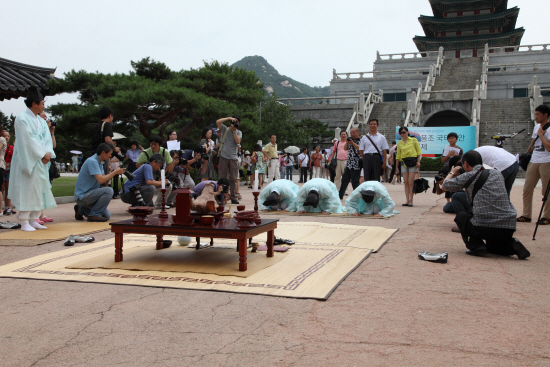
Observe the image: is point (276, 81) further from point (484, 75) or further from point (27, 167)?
point (27, 167)

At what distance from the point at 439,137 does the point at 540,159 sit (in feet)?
50.9

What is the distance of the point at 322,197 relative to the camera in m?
8.16

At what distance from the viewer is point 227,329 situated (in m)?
2.72

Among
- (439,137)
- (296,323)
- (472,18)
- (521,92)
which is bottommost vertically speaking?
(296,323)

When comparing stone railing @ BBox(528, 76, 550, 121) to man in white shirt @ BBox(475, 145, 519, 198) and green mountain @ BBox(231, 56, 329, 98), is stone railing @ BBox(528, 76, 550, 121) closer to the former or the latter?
man in white shirt @ BBox(475, 145, 519, 198)

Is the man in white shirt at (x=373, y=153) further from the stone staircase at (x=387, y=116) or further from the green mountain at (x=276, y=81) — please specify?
the green mountain at (x=276, y=81)

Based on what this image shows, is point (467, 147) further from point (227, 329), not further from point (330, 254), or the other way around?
point (227, 329)

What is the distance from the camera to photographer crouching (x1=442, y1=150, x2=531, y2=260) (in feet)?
15.2

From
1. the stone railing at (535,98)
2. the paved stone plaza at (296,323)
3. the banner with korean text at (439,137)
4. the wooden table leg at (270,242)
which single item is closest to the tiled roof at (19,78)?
the paved stone plaza at (296,323)

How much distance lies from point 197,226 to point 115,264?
856 mm

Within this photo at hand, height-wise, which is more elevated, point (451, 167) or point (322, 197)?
point (451, 167)

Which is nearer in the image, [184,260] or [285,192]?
[184,260]

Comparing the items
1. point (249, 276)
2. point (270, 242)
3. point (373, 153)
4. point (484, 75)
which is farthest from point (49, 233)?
point (484, 75)

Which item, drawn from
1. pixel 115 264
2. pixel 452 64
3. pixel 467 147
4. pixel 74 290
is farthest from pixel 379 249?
pixel 452 64
